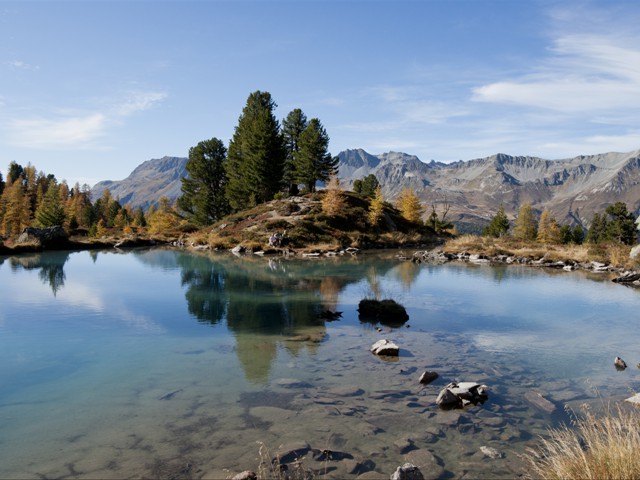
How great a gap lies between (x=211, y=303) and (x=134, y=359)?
1095 cm

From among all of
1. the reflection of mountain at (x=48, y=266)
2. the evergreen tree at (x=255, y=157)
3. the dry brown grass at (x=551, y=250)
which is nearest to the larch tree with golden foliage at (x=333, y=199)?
the evergreen tree at (x=255, y=157)

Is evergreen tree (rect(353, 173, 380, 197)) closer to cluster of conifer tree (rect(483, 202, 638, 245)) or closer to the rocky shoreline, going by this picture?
cluster of conifer tree (rect(483, 202, 638, 245))

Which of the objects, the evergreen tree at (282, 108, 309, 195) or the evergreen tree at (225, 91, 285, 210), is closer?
the evergreen tree at (225, 91, 285, 210)

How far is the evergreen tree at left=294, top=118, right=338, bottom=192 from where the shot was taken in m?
82.4

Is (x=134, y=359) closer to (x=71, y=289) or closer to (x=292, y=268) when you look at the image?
(x=71, y=289)

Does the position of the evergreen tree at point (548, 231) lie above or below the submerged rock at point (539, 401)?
above

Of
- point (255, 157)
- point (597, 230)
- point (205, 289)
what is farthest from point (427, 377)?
point (597, 230)

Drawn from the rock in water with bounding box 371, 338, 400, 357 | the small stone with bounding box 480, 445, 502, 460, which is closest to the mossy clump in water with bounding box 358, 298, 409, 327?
the rock in water with bounding box 371, 338, 400, 357

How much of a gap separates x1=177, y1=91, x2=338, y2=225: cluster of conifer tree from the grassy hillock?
206 inches

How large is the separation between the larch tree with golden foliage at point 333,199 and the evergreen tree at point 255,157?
35.3 feet

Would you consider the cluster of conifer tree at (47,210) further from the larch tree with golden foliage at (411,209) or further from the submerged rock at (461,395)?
the submerged rock at (461,395)

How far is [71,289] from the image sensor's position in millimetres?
31797

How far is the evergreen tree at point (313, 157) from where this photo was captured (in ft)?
270

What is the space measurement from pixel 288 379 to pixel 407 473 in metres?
6.17
